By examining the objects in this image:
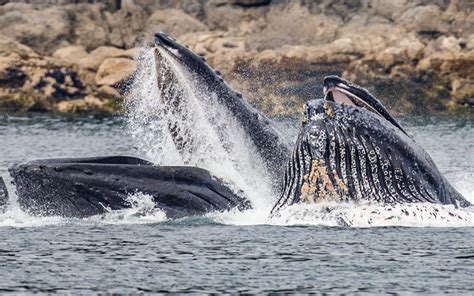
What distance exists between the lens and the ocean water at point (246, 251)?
15805 millimetres

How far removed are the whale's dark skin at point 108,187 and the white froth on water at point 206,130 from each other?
24cm

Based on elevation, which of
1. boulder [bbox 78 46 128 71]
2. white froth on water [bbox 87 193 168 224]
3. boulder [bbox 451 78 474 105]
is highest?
boulder [bbox 78 46 128 71]

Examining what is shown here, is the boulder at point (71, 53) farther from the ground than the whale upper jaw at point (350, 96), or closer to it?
farther from the ground

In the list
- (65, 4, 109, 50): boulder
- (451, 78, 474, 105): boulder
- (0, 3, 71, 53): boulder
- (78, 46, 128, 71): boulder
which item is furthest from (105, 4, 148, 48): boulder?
(451, 78, 474, 105): boulder

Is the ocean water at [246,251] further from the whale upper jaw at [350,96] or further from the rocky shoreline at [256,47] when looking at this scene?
the rocky shoreline at [256,47]

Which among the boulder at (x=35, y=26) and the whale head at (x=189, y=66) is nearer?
the whale head at (x=189, y=66)

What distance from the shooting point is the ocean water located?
15805 mm

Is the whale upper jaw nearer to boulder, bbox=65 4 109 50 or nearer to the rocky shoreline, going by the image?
the rocky shoreline

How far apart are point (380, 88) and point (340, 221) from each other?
46979 mm

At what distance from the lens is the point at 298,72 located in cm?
6594

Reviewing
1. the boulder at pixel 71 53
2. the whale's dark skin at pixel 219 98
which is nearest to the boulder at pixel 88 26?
the boulder at pixel 71 53

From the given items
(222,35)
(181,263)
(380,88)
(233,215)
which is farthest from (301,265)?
(222,35)

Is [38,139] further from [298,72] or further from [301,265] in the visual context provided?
[301,265]

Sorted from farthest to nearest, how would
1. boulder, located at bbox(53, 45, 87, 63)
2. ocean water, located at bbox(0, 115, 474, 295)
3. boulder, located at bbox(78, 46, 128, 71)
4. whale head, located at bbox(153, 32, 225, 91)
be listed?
1. boulder, located at bbox(53, 45, 87, 63)
2. boulder, located at bbox(78, 46, 128, 71)
3. whale head, located at bbox(153, 32, 225, 91)
4. ocean water, located at bbox(0, 115, 474, 295)
